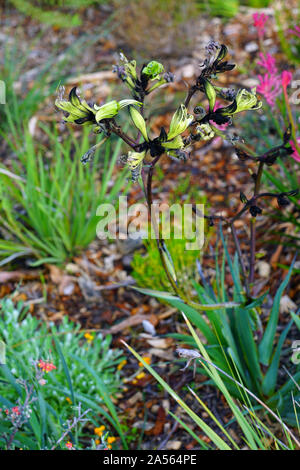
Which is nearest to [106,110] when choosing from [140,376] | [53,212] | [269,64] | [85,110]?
[85,110]

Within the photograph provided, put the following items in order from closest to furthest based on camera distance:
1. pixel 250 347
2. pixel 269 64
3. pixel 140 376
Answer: pixel 250 347 < pixel 269 64 < pixel 140 376

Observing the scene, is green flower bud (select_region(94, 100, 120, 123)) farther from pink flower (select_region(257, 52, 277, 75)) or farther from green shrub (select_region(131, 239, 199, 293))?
green shrub (select_region(131, 239, 199, 293))

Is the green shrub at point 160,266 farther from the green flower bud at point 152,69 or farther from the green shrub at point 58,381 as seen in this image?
the green flower bud at point 152,69

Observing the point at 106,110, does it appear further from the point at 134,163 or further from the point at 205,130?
the point at 205,130

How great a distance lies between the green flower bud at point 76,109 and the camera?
101cm

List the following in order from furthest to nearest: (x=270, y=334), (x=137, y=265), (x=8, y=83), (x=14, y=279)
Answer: (x=8, y=83)
(x=14, y=279)
(x=137, y=265)
(x=270, y=334)

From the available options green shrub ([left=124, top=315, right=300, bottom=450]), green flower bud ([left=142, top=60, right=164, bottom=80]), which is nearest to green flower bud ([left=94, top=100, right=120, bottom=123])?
green flower bud ([left=142, top=60, right=164, bottom=80])

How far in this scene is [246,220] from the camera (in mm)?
2496

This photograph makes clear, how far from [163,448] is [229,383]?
376 mm

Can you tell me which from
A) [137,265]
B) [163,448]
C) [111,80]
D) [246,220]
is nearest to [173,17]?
[111,80]

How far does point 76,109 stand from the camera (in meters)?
1.03

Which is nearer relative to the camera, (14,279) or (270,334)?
(270,334)
